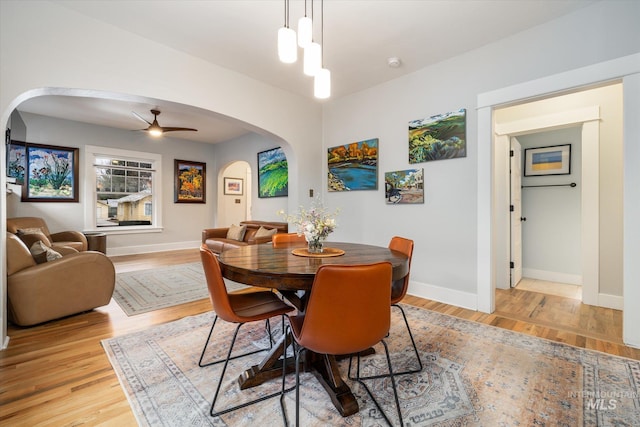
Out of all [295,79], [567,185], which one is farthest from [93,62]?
[567,185]

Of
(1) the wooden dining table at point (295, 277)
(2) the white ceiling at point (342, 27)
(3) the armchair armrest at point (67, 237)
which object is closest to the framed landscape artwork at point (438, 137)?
(2) the white ceiling at point (342, 27)

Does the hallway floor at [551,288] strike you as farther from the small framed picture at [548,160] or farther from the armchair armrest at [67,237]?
the armchair armrest at [67,237]

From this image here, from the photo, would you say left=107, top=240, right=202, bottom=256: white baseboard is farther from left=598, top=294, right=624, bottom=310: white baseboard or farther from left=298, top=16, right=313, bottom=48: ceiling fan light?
left=598, top=294, right=624, bottom=310: white baseboard

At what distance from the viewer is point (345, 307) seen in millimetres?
1245

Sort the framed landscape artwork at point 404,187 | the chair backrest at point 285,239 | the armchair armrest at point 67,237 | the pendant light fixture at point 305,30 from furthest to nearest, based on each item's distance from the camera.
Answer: the armchair armrest at point 67,237 → the framed landscape artwork at point 404,187 → the chair backrest at point 285,239 → the pendant light fixture at point 305,30

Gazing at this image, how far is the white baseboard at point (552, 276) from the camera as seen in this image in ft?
13.1

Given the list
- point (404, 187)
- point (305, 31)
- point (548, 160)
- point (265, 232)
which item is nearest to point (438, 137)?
point (404, 187)

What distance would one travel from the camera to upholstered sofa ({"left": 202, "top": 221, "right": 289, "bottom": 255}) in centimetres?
487

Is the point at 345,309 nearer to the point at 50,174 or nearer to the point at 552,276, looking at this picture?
the point at 552,276

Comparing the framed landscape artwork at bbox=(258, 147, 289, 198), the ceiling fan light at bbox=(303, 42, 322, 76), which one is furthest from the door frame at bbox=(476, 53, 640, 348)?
the framed landscape artwork at bbox=(258, 147, 289, 198)

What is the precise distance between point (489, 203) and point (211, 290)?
2765mm

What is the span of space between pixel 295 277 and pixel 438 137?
107 inches

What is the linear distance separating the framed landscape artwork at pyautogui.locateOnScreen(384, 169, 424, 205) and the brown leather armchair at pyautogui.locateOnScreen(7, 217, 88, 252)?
15.4ft

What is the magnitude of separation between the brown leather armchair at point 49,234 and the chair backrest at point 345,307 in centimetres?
446
